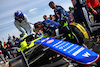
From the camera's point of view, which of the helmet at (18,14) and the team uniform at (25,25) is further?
the team uniform at (25,25)

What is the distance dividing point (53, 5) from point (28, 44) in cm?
215

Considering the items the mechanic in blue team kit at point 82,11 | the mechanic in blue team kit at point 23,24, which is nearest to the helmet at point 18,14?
the mechanic in blue team kit at point 23,24

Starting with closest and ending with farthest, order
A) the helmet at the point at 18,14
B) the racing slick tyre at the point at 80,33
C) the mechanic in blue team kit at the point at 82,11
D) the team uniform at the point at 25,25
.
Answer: the racing slick tyre at the point at 80,33 → the mechanic in blue team kit at the point at 82,11 → the helmet at the point at 18,14 → the team uniform at the point at 25,25

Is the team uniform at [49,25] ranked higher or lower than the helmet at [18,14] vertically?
lower

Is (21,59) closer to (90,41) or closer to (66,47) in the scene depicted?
(66,47)

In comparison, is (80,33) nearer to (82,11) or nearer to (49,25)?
(82,11)

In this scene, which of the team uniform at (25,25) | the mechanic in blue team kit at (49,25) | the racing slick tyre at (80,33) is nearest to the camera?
the racing slick tyre at (80,33)

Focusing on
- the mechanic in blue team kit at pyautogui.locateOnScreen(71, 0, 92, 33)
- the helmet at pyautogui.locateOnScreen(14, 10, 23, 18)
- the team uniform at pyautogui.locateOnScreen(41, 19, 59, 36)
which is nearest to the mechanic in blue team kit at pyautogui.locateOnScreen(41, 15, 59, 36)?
the team uniform at pyautogui.locateOnScreen(41, 19, 59, 36)

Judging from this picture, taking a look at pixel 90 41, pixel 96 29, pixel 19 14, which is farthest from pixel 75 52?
pixel 19 14

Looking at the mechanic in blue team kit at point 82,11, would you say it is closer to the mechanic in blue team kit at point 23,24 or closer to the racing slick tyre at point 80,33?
the racing slick tyre at point 80,33

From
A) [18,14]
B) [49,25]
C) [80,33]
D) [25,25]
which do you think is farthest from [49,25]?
[80,33]

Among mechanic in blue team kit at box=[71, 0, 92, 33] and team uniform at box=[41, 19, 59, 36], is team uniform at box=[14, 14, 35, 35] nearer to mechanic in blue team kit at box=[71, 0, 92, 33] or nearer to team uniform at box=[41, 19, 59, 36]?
team uniform at box=[41, 19, 59, 36]

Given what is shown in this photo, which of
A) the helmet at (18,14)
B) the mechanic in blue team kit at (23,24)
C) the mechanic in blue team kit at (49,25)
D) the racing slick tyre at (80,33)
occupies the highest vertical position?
the helmet at (18,14)

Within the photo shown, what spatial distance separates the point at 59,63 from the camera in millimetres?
2859
